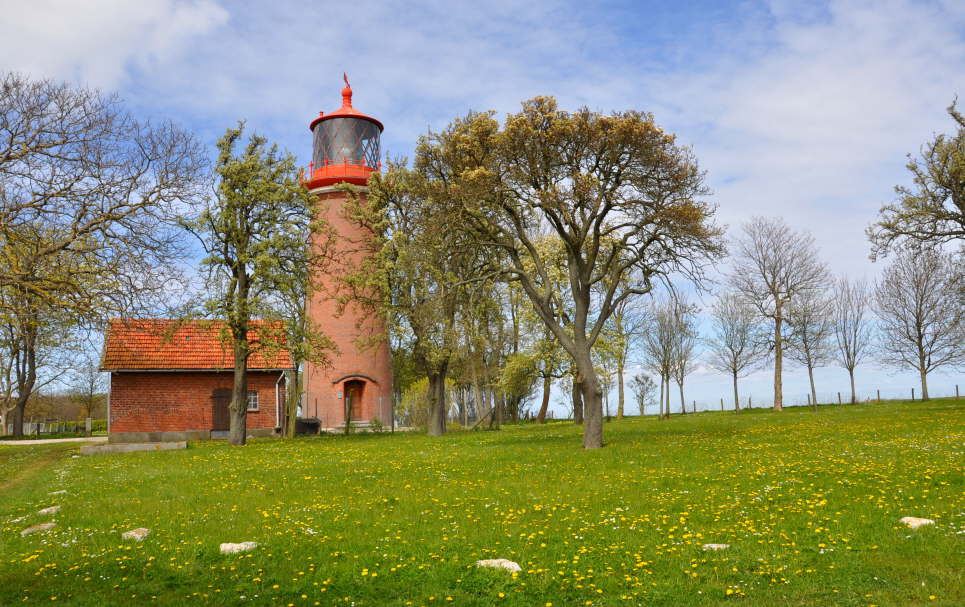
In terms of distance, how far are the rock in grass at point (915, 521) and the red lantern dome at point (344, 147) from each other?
33.4 m

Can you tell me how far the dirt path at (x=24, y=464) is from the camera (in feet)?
61.2

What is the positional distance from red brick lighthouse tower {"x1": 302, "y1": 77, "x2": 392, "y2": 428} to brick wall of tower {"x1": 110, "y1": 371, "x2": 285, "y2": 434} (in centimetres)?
353

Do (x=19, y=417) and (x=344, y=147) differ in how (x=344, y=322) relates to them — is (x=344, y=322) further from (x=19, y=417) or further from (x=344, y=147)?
(x=19, y=417)

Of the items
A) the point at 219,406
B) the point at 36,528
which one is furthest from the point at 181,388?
the point at 36,528

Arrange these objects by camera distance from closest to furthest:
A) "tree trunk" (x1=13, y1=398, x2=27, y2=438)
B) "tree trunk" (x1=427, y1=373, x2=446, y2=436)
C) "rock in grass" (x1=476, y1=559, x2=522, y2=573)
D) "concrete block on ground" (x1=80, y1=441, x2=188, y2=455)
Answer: "rock in grass" (x1=476, y1=559, x2=522, y2=573), "concrete block on ground" (x1=80, y1=441, x2=188, y2=455), "tree trunk" (x1=427, y1=373, x2=446, y2=436), "tree trunk" (x1=13, y1=398, x2=27, y2=438)

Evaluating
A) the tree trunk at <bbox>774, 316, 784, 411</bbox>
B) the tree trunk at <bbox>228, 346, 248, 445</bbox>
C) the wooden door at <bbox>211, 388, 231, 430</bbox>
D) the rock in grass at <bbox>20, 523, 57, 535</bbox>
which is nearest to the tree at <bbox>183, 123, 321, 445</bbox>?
the tree trunk at <bbox>228, 346, 248, 445</bbox>

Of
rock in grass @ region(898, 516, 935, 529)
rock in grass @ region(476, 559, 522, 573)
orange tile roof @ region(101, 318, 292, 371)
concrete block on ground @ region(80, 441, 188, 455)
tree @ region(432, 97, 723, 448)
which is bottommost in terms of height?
concrete block on ground @ region(80, 441, 188, 455)

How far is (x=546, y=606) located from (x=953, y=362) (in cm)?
5136

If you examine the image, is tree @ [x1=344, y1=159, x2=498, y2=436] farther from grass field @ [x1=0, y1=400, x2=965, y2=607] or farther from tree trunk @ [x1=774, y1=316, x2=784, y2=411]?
tree trunk @ [x1=774, y1=316, x2=784, y2=411]

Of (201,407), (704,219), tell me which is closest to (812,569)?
(704,219)

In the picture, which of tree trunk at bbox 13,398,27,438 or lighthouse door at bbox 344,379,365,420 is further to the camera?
tree trunk at bbox 13,398,27,438

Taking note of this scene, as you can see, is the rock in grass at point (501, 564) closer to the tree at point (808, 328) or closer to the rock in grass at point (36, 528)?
the rock in grass at point (36, 528)

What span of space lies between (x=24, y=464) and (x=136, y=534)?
17.8m

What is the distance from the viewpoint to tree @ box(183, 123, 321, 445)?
2891cm
